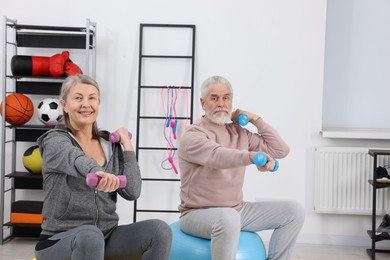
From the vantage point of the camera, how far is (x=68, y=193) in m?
2.41

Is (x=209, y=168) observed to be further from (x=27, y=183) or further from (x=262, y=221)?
(x=27, y=183)

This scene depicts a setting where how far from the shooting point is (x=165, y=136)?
463cm

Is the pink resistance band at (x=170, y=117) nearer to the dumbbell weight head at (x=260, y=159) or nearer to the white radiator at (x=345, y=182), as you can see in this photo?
the white radiator at (x=345, y=182)

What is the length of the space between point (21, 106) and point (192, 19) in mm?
1456

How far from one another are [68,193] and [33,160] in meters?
1.96

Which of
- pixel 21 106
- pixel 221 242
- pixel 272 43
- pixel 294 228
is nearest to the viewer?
pixel 221 242

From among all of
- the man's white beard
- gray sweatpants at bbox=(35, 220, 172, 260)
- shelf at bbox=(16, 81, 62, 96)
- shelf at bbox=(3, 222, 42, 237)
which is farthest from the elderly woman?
shelf at bbox=(3, 222, 42, 237)

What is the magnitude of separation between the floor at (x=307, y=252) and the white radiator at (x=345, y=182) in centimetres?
28

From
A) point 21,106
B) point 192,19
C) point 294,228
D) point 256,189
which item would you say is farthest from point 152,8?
point 294,228

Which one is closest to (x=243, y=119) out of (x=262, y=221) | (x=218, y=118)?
(x=218, y=118)

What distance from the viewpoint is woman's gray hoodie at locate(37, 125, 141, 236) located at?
7.75 feet

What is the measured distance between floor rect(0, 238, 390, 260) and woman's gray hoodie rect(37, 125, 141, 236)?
173 centimetres

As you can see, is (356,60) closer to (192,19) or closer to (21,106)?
(192,19)

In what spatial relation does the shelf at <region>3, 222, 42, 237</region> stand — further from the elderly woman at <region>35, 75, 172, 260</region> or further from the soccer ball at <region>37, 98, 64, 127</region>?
the elderly woman at <region>35, 75, 172, 260</region>
